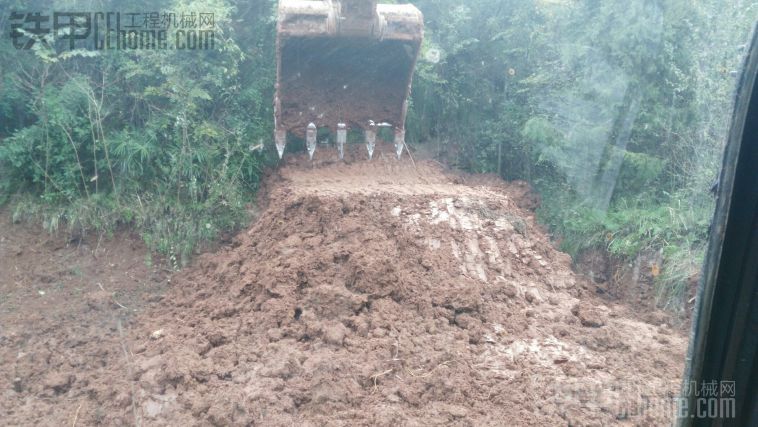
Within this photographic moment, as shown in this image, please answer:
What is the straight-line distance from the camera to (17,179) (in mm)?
6020

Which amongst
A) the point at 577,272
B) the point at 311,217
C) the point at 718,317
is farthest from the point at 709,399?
the point at 577,272

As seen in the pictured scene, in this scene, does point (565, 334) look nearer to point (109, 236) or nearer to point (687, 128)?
point (687, 128)

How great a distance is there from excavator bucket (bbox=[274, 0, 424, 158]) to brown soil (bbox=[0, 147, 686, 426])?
0.61 m

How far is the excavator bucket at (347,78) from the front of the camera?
546cm

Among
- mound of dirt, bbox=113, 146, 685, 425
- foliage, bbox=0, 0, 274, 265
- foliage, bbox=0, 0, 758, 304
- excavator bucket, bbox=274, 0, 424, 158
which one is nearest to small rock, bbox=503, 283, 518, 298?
mound of dirt, bbox=113, 146, 685, 425

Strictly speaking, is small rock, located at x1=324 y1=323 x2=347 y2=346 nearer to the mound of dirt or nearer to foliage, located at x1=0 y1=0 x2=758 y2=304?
the mound of dirt

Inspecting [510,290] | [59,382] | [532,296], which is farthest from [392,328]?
[59,382]

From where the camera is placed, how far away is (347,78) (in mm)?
6258

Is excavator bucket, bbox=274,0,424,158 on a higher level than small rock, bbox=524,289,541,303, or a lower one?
higher

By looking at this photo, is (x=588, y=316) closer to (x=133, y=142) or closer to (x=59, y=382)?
(x=59, y=382)

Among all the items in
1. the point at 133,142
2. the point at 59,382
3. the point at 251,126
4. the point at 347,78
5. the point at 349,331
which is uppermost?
the point at 347,78

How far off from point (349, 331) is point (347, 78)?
2.91 metres

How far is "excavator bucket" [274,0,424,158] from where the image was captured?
546 centimetres

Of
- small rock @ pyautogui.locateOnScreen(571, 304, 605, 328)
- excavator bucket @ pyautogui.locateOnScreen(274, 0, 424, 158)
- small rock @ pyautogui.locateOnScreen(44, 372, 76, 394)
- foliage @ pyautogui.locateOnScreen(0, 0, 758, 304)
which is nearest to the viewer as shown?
small rock @ pyautogui.locateOnScreen(44, 372, 76, 394)
